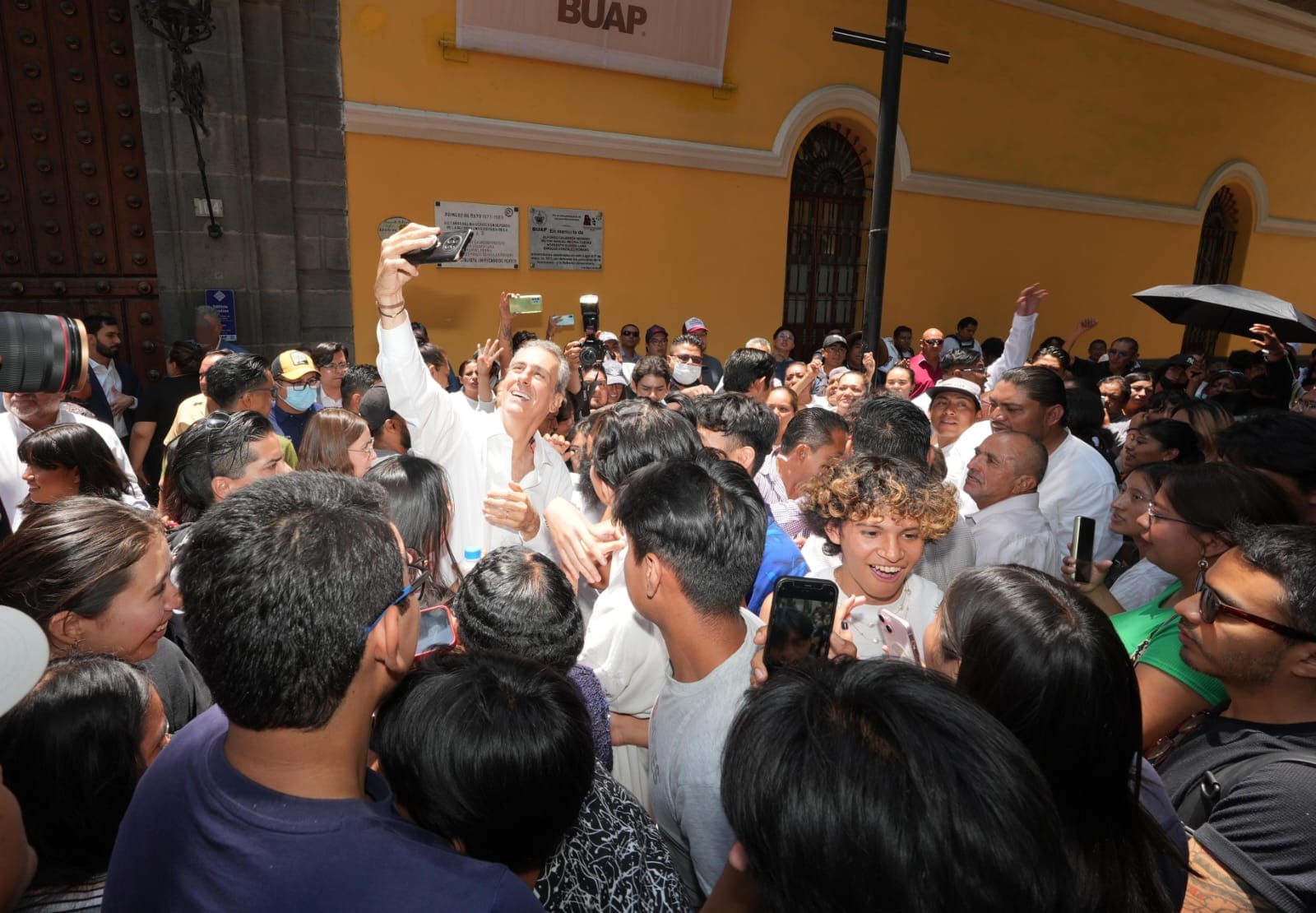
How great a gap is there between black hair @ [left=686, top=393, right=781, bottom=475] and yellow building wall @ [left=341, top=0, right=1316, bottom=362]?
15.0 feet

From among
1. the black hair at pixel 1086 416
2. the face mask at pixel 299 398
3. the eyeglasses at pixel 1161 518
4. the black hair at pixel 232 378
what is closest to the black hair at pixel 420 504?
the black hair at pixel 232 378

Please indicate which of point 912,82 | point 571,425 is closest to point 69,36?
point 571,425

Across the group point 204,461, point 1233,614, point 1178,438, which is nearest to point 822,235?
point 1178,438

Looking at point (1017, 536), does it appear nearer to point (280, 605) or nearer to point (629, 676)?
point (629, 676)

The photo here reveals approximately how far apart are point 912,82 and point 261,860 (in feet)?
34.7

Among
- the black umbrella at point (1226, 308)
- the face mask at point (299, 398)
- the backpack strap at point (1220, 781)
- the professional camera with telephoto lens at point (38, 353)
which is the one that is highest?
the black umbrella at point (1226, 308)

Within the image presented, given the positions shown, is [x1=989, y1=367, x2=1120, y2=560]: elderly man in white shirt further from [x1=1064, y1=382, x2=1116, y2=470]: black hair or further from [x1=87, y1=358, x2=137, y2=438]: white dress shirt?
[x1=87, y1=358, x2=137, y2=438]: white dress shirt

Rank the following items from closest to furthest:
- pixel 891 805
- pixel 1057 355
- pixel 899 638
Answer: pixel 891 805 → pixel 899 638 → pixel 1057 355

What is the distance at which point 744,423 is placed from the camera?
3.36m

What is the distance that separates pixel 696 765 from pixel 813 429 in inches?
79.7

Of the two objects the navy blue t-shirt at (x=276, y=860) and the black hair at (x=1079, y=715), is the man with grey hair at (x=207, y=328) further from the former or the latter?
the black hair at (x=1079, y=715)

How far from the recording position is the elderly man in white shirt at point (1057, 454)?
12.5 feet

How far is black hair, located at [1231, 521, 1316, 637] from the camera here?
65.2 inches

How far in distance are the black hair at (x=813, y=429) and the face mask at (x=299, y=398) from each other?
9.77ft
